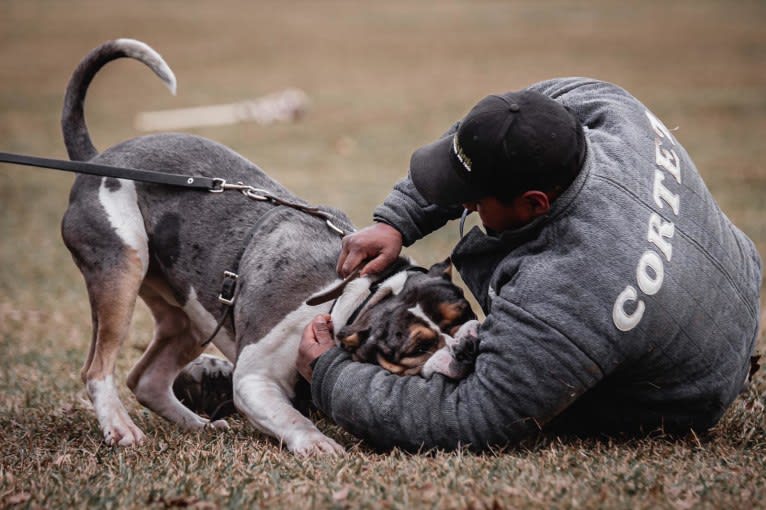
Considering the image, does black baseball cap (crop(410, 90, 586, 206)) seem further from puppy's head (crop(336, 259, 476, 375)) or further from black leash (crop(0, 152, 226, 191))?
black leash (crop(0, 152, 226, 191))

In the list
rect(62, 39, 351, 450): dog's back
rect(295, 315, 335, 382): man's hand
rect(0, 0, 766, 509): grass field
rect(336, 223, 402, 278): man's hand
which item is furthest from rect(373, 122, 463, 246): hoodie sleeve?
rect(0, 0, 766, 509): grass field

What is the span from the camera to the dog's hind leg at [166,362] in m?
4.97

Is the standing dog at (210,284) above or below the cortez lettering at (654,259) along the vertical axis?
below

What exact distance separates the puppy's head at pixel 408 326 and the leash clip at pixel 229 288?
0.77m

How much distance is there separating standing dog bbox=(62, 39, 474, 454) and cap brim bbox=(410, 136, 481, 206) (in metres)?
0.49

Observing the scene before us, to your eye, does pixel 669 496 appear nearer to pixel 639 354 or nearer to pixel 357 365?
pixel 639 354

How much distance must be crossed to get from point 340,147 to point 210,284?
46.3 ft

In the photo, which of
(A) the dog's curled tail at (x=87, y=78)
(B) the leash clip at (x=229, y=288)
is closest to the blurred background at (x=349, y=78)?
(A) the dog's curled tail at (x=87, y=78)

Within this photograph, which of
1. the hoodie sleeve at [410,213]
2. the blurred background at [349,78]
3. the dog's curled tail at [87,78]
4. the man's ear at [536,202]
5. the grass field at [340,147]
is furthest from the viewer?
the blurred background at [349,78]

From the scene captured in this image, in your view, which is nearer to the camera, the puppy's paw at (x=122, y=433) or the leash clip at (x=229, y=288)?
the puppy's paw at (x=122, y=433)

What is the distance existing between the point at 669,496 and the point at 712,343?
0.79 meters

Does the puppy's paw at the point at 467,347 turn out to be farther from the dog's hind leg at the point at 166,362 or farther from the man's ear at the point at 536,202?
the dog's hind leg at the point at 166,362

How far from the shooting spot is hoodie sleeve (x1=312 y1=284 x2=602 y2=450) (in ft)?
11.4

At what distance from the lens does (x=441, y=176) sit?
381 cm
